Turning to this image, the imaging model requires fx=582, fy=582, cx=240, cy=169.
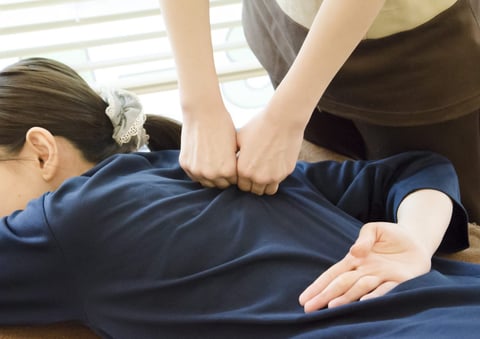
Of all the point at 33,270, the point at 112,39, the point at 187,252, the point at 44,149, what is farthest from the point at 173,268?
the point at 112,39

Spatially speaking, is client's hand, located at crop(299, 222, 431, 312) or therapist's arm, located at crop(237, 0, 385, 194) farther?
therapist's arm, located at crop(237, 0, 385, 194)

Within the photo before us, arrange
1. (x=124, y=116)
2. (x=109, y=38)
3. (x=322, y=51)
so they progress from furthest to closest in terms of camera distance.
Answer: (x=109, y=38) → (x=124, y=116) → (x=322, y=51)

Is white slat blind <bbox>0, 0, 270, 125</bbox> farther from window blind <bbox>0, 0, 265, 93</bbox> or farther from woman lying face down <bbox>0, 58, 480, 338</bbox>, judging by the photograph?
woman lying face down <bbox>0, 58, 480, 338</bbox>

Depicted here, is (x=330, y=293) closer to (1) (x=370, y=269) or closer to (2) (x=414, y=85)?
(1) (x=370, y=269)

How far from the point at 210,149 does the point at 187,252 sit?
0.56 feet

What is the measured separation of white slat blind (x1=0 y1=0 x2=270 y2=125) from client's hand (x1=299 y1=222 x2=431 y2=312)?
38.6 inches

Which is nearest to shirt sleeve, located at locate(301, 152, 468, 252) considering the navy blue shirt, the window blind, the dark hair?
the navy blue shirt

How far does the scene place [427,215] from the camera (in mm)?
911

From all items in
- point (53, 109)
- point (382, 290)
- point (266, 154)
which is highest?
point (53, 109)

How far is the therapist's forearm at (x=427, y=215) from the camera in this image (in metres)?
0.89

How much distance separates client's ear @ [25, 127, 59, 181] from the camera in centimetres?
91

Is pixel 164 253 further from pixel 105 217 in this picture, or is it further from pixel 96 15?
pixel 96 15

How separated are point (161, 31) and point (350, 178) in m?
0.82

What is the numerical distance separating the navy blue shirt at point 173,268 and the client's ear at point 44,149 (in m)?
0.08
